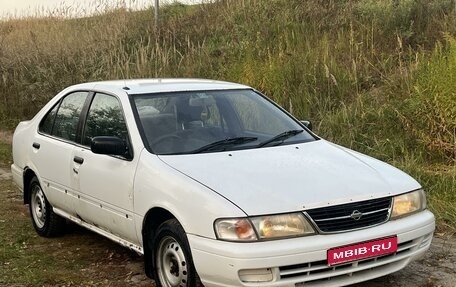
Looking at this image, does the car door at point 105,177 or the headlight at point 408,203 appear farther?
the car door at point 105,177

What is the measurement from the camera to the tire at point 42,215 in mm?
5953

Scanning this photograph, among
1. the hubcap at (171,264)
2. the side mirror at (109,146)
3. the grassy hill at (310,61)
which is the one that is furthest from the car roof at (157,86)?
the grassy hill at (310,61)

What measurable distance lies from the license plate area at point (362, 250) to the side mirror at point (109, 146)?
1.79m

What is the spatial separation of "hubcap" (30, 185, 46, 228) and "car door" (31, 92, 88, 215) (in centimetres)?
27

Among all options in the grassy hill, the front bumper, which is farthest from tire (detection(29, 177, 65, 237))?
the grassy hill

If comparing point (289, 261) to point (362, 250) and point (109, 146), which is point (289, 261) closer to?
point (362, 250)

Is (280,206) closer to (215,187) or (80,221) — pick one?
(215,187)

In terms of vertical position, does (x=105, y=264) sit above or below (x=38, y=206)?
below

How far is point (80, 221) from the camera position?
5.32 m

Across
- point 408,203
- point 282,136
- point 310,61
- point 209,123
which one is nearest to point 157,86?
point 209,123

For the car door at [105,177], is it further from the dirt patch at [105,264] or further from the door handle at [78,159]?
the dirt patch at [105,264]

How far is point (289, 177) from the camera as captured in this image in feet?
12.8

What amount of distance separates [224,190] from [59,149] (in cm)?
235

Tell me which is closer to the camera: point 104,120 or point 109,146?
point 109,146
